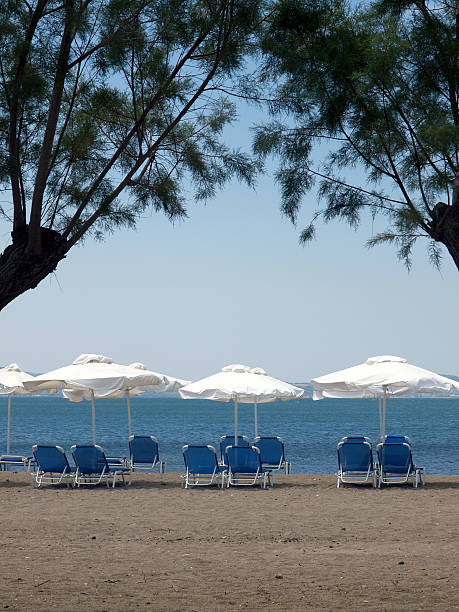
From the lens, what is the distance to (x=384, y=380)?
12.1m

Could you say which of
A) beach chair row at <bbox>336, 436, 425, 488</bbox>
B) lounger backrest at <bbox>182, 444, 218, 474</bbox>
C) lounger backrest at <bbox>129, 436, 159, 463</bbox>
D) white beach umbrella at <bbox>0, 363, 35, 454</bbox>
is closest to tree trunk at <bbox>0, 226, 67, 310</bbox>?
lounger backrest at <bbox>182, 444, 218, 474</bbox>

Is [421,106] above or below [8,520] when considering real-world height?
above

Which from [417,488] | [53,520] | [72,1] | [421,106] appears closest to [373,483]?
[417,488]

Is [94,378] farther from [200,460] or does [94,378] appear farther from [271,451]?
[271,451]

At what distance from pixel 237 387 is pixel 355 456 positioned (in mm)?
2078

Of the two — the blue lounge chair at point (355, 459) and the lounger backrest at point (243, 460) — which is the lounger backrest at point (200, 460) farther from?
the blue lounge chair at point (355, 459)

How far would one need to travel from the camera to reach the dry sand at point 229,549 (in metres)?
5.59

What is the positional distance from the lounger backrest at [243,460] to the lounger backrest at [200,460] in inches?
10.3

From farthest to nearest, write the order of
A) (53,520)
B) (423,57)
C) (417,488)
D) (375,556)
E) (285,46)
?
(417,488) → (53,520) → (375,556) → (285,46) → (423,57)

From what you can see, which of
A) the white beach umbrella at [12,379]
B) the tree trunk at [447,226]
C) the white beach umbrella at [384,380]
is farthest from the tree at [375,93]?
the white beach umbrella at [12,379]

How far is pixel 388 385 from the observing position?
12.4m

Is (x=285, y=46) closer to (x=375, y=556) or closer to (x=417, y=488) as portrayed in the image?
(x=375, y=556)

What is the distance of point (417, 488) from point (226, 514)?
12.6 feet

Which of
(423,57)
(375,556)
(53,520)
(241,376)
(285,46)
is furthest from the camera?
(241,376)
